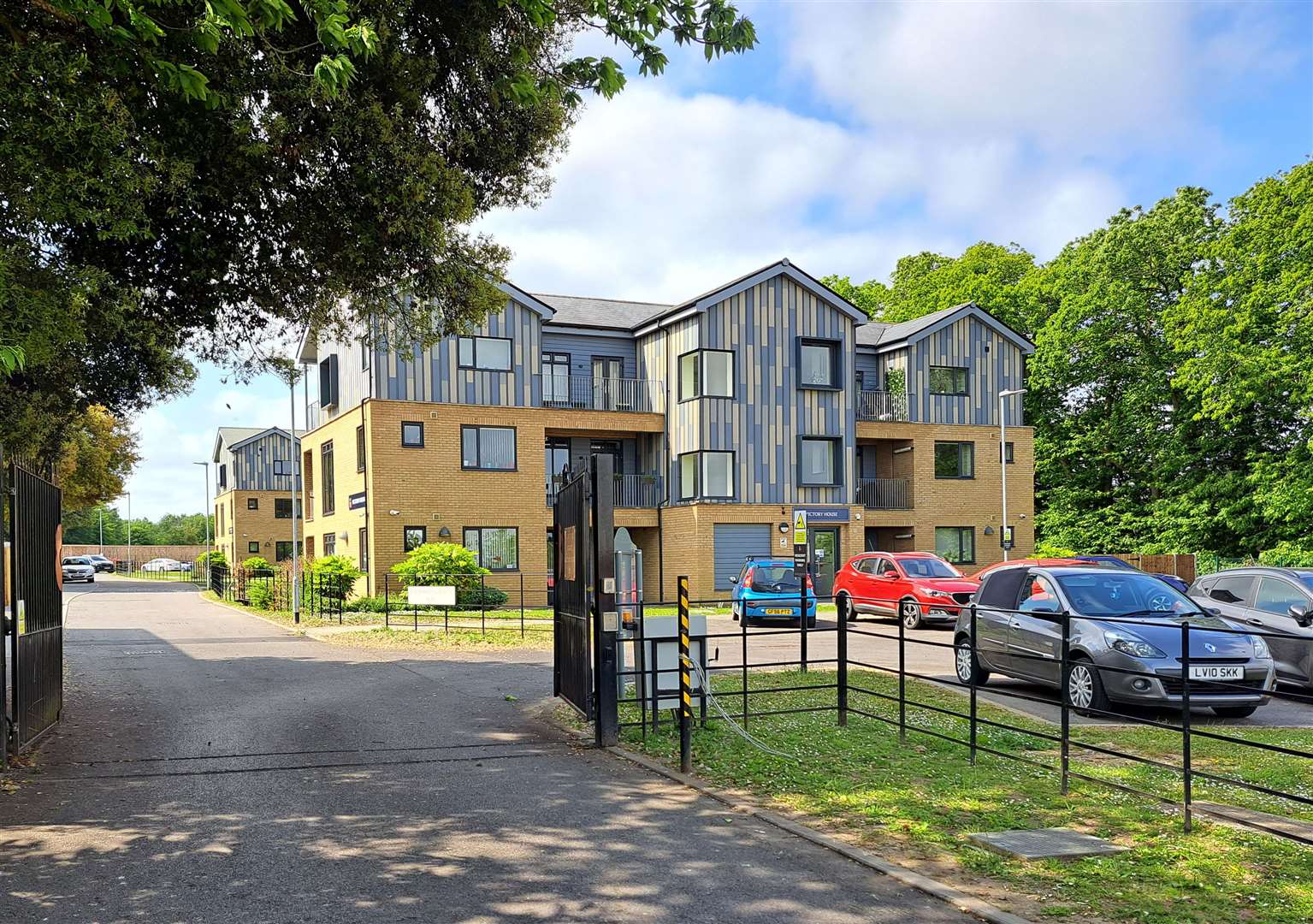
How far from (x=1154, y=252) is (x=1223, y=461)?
354 inches

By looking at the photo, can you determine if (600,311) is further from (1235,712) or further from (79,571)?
(79,571)

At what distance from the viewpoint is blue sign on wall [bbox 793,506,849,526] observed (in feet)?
128

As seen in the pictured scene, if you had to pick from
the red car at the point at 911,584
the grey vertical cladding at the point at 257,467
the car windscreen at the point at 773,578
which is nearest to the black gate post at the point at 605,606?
A: the red car at the point at 911,584

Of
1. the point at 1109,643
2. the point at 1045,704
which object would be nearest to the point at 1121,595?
the point at 1109,643

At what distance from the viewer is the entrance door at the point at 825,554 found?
3906 cm

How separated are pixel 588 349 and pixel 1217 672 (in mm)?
30361

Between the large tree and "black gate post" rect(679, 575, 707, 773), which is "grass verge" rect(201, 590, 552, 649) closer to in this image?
the large tree

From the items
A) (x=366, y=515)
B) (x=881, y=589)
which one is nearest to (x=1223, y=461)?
(x=881, y=589)

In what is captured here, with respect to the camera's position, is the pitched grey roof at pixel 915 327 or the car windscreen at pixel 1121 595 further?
the pitched grey roof at pixel 915 327

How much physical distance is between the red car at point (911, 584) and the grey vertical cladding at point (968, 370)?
602 inches

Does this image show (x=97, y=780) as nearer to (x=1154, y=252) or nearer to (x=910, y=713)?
(x=910, y=713)

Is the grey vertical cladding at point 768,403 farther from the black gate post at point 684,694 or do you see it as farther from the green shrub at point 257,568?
the black gate post at point 684,694

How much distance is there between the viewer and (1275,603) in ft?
48.7

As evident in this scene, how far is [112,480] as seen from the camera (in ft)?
188
